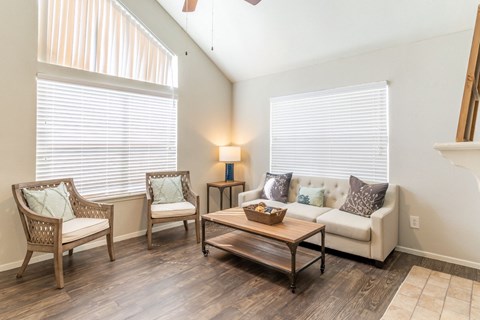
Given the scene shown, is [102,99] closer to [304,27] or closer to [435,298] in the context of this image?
[304,27]

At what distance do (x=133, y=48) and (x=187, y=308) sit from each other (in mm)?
3433

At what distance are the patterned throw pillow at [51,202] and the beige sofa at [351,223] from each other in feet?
8.40

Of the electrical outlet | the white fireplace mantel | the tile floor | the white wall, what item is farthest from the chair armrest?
the white fireplace mantel

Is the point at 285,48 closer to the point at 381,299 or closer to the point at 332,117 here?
the point at 332,117

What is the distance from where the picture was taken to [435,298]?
2.21m

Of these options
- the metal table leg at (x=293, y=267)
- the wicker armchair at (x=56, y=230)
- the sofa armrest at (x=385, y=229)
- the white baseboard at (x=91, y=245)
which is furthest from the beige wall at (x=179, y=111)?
the sofa armrest at (x=385, y=229)

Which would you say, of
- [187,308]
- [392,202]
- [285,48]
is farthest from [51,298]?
[285,48]

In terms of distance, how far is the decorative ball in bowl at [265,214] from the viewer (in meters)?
2.70

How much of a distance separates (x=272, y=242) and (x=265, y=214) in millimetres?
579

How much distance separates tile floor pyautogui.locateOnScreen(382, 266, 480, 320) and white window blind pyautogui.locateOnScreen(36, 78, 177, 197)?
3345 millimetres

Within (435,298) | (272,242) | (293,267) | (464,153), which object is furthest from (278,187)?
(464,153)

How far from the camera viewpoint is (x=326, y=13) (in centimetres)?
312

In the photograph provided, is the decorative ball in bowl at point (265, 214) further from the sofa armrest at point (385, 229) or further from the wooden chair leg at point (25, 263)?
the wooden chair leg at point (25, 263)

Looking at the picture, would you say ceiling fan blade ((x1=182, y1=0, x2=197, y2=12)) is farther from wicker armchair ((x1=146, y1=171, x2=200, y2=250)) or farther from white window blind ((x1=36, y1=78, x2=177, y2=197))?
wicker armchair ((x1=146, y1=171, x2=200, y2=250))
